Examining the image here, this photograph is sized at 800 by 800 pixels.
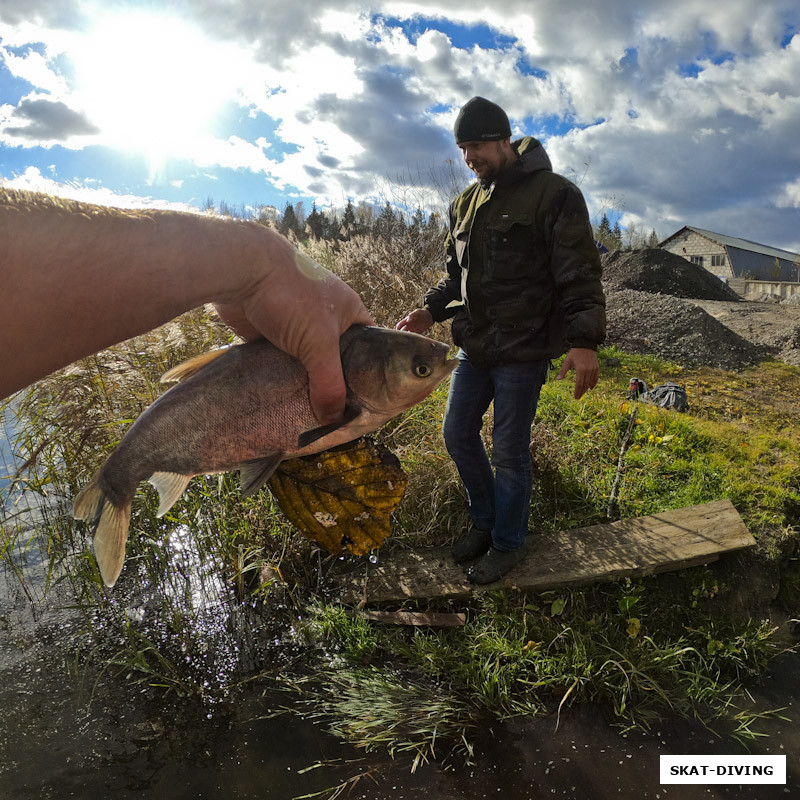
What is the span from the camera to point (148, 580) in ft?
13.3

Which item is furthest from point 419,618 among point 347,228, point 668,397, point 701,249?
point 701,249

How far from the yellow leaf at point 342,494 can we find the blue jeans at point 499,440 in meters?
2.31

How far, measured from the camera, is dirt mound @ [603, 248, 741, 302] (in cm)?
1377

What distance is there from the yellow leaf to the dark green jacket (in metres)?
2.19

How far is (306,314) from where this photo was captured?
1215 mm

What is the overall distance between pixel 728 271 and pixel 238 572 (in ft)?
145

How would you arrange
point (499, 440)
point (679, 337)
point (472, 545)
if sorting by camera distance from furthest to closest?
point (679, 337)
point (472, 545)
point (499, 440)

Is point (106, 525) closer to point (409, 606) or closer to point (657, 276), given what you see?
point (409, 606)

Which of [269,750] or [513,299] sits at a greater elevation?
[513,299]

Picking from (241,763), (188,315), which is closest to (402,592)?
(241,763)

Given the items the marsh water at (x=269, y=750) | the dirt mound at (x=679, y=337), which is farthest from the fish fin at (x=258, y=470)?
the dirt mound at (x=679, y=337)

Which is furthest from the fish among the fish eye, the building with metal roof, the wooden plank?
the building with metal roof

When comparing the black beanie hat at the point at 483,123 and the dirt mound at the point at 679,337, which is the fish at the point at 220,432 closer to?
the black beanie hat at the point at 483,123

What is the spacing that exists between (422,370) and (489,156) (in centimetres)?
259
